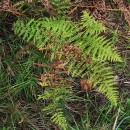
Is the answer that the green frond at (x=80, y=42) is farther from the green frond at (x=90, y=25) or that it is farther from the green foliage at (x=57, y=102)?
the green foliage at (x=57, y=102)

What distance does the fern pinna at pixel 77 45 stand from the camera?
2.85 meters

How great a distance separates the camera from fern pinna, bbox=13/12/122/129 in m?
2.85

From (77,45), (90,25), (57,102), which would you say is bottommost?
(57,102)

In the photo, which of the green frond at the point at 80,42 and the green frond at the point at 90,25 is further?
the green frond at the point at 90,25

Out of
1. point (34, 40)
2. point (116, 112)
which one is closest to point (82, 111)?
point (116, 112)

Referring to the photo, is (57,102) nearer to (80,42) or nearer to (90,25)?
(80,42)

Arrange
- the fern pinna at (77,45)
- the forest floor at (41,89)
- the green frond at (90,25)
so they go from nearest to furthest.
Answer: the fern pinna at (77,45)
the green frond at (90,25)
the forest floor at (41,89)

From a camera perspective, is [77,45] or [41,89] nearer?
[77,45]

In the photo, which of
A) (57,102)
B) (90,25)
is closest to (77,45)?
(90,25)

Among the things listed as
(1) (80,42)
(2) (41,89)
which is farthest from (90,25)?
(2) (41,89)

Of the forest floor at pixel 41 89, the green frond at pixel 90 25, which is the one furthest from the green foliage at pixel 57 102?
the green frond at pixel 90 25

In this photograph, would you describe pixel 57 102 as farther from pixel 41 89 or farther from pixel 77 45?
pixel 77 45

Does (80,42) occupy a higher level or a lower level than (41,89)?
higher

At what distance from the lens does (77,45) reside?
2.89 meters
